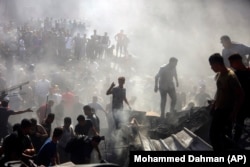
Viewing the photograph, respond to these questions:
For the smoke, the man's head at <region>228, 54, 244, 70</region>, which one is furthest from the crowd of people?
the smoke

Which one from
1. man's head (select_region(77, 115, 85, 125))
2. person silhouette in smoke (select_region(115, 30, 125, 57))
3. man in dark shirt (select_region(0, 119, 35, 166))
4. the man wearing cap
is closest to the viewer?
man in dark shirt (select_region(0, 119, 35, 166))

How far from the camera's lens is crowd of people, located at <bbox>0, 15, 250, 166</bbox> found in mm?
6318

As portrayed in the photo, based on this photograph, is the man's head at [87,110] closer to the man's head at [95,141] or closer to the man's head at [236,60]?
the man's head at [95,141]

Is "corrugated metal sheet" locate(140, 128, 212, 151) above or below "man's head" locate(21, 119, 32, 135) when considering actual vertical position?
below

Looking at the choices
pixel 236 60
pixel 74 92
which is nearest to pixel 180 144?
pixel 236 60

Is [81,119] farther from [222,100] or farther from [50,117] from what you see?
[222,100]

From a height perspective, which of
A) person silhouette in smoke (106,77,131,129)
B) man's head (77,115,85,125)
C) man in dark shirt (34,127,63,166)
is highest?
person silhouette in smoke (106,77,131,129)

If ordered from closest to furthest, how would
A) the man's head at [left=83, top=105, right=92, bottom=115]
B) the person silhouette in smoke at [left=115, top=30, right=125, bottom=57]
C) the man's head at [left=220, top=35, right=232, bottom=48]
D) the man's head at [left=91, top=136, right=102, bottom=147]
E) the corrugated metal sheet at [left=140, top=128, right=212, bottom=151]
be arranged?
the man's head at [left=91, top=136, right=102, bottom=147]
the corrugated metal sheet at [left=140, top=128, right=212, bottom=151]
the man's head at [left=220, top=35, right=232, bottom=48]
the man's head at [left=83, top=105, right=92, bottom=115]
the person silhouette in smoke at [left=115, top=30, right=125, bottom=57]

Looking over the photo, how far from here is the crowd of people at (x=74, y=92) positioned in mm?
6318

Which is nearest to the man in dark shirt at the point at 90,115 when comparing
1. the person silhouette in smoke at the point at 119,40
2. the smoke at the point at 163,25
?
the smoke at the point at 163,25

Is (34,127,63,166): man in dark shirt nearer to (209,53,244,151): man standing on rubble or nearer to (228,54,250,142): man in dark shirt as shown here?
(209,53,244,151): man standing on rubble

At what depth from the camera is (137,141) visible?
8914 millimetres

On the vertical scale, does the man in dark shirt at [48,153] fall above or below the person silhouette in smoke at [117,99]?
below

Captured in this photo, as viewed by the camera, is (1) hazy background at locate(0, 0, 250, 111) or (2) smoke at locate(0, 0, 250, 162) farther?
(1) hazy background at locate(0, 0, 250, 111)
